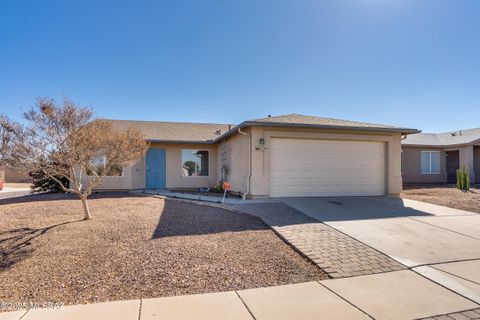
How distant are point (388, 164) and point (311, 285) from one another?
961cm

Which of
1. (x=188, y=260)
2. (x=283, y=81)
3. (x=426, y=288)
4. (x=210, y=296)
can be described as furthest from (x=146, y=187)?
(x=426, y=288)

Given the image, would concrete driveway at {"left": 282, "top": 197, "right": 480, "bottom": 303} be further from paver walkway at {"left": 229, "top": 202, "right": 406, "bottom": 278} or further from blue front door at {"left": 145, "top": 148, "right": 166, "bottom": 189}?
blue front door at {"left": 145, "top": 148, "right": 166, "bottom": 189}

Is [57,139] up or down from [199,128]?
down

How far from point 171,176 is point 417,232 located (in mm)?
12202

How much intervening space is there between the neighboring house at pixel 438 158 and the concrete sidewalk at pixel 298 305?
703 inches

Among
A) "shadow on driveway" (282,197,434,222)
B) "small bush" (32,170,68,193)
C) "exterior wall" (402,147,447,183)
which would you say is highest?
"exterior wall" (402,147,447,183)

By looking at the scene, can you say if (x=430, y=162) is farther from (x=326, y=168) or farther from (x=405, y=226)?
(x=405, y=226)

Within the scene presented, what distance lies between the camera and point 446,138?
848 inches

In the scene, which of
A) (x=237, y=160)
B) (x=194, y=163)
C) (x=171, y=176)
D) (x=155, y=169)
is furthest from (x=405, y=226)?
(x=155, y=169)

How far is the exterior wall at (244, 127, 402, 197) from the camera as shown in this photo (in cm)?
1034

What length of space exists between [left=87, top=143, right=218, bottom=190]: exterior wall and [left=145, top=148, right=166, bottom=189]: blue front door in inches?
8.7

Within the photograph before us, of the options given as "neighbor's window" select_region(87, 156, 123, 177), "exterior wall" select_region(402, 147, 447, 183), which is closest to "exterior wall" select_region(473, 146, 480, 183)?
"exterior wall" select_region(402, 147, 447, 183)

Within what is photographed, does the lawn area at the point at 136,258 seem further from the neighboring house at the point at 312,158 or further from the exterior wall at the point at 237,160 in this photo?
the exterior wall at the point at 237,160

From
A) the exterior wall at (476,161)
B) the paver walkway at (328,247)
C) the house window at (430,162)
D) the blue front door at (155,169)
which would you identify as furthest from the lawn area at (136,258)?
the exterior wall at (476,161)
